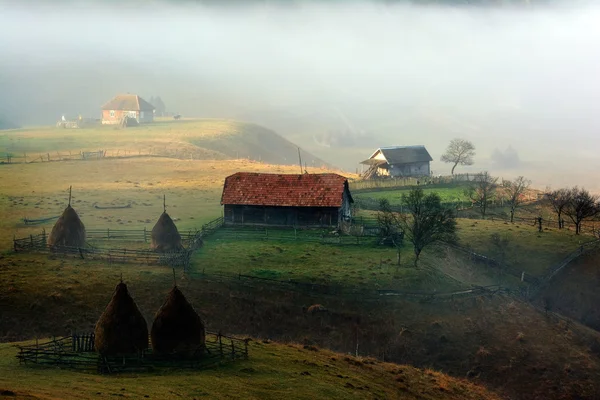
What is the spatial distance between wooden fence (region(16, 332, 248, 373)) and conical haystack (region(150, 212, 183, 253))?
64.2ft

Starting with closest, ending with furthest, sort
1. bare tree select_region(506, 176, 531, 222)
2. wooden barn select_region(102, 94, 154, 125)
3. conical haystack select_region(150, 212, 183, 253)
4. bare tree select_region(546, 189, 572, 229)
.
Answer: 1. conical haystack select_region(150, 212, 183, 253)
2. bare tree select_region(546, 189, 572, 229)
3. bare tree select_region(506, 176, 531, 222)
4. wooden barn select_region(102, 94, 154, 125)

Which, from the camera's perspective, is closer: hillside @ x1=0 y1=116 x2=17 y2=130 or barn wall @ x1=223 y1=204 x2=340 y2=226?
barn wall @ x1=223 y1=204 x2=340 y2=226

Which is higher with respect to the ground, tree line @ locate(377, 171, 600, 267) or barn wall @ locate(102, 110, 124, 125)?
barn wall @ locate(102, 110, 124, 125)

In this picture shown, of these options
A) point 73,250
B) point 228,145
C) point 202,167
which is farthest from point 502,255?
point 228,145

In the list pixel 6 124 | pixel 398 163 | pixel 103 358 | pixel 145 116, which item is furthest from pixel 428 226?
pixel 6 124

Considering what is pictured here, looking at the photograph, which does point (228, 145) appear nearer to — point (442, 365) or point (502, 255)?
point (502, 255)

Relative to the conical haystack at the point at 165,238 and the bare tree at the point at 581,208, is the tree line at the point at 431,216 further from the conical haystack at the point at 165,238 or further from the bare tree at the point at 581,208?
the conical haystack at the point at 165,238

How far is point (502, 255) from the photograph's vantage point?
63.3m

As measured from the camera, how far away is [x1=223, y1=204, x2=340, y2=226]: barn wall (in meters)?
66.7

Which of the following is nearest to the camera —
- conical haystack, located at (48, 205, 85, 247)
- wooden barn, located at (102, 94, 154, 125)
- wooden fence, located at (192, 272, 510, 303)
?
wooden fence, located at (192, 272, 510, 303)

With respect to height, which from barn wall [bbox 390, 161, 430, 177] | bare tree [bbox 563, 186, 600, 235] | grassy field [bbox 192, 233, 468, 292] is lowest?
grassy field [bbox 192, 233, 468, 292]

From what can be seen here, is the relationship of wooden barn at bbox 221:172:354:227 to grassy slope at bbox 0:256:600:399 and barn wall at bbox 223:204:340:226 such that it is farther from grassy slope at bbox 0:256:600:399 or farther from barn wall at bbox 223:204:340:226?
grassy slope at bbox 0:256:600:399

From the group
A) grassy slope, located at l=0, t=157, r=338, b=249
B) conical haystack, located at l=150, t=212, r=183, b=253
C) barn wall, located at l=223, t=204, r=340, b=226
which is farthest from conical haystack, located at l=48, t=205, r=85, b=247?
barn wall, located at l=223, t=204, r=340, b=226

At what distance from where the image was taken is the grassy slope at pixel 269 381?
99.1 feet
